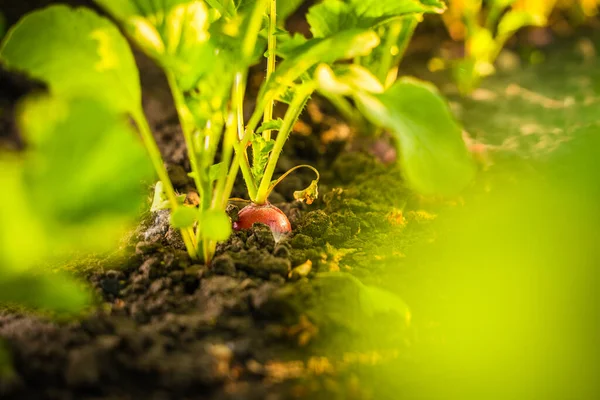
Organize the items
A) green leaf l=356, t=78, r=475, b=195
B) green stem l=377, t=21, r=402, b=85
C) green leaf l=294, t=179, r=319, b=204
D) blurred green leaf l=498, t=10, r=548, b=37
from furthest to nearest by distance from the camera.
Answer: blurred green leaf l=498, t=10, r=548, b=37
green stem l=377, t=21, r=402, b=85
green leaf l=294, t=179, r=319, b=204
green leaf l=356, t=78, r=475, b=195

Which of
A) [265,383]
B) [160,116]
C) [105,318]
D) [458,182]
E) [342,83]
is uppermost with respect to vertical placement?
[160,116]

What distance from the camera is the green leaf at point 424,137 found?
827 millimetres

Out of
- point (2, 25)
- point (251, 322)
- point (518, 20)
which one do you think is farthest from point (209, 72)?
point (2, 25)

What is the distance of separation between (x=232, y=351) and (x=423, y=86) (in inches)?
18.7

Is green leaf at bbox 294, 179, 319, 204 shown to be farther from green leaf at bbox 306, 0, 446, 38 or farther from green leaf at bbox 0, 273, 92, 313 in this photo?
green leaf at bbox 0, 273, 92, 313

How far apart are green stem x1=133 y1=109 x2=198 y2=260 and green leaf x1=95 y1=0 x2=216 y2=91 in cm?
8

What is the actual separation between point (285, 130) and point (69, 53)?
0.41 metres

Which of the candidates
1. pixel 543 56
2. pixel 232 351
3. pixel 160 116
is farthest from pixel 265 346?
pixel 543 56

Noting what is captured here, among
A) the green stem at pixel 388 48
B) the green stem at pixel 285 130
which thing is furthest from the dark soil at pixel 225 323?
the green stem at pixel 388 48

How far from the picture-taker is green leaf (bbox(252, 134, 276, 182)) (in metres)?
1.16

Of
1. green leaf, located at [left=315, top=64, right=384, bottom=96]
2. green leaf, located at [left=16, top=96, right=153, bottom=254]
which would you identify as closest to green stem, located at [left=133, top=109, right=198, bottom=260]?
green leaf, located at [left=16, top=96, right=153, bottom=254]

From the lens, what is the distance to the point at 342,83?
0.85 meters

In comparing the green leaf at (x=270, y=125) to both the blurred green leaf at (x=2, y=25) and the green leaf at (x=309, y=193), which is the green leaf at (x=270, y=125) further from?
the blurred green leaf at (x=2, y=25)

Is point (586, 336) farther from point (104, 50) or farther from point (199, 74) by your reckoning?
point (104, 50)
